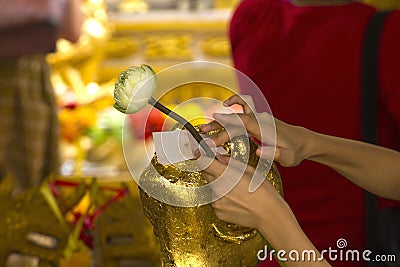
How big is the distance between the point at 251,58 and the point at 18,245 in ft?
1.23

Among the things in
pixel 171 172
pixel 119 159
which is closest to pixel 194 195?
pixel 171 172

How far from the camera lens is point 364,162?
0.71 metres

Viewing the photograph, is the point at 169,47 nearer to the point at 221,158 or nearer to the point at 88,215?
the point at 88,215

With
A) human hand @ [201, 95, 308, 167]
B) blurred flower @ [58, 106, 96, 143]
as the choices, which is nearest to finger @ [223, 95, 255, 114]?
human hand @ [201, 95, 308, 167]

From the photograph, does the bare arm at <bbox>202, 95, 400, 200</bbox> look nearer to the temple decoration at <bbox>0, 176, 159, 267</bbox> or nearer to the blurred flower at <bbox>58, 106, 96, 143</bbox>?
the temple decoration at <bbox>0, 176, 159, 267</bbox>

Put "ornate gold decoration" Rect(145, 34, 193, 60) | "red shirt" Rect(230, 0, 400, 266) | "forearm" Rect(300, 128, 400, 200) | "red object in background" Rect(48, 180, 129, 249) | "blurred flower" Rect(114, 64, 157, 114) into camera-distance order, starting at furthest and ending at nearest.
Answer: "ornate gold decoration" Rect(145, 34, 193, 60)
"red object in background" Rect(48, 180, 129, 249)
"red shirt" Rect(230, 0, 400, 266)
"forearm" Rect(300, 128, 400, 200)
"blurred flower" Rect(114, 64, 157, 114)

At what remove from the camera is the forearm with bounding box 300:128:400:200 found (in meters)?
0.69

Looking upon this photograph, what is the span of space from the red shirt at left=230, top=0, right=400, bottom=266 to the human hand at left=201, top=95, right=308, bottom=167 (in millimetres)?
165


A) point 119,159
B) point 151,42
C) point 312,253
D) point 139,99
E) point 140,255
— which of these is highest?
point 139,99

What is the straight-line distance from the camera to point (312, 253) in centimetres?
57

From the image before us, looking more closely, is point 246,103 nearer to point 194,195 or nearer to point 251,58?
point 194,195

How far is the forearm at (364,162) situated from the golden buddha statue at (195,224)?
120mm

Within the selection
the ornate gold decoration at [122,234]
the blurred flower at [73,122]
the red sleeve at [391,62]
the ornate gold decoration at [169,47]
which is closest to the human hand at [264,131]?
the red sleeve at [391,62]

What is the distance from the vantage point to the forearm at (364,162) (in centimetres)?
69
